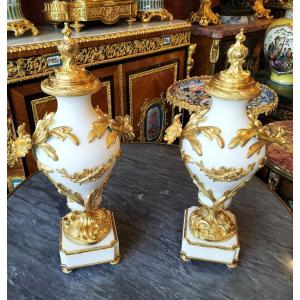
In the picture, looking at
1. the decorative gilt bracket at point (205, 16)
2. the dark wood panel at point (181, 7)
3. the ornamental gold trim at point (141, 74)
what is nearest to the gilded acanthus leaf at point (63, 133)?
the ornamental gold trim at point (141, 74)

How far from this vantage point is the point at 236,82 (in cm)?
47

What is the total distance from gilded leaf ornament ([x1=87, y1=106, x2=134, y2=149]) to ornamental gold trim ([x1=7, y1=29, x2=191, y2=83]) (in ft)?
1.81

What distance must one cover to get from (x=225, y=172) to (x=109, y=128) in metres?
0.20

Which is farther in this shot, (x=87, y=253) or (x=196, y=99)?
(x=196, y=99)

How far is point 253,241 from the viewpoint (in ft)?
2.16

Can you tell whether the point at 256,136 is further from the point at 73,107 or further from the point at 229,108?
the point at 73,107

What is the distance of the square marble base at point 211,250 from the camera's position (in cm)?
59

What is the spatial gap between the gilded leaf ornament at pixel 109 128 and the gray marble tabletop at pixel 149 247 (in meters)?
0.25

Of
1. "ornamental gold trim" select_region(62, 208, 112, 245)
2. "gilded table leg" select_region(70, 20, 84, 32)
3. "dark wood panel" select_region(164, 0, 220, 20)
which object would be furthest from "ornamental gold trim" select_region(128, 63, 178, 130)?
"ornamental gold trim" select_region(62, 208, 112, 245)

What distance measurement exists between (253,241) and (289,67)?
128cm

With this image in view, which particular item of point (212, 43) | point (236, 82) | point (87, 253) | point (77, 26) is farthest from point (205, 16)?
point (87, 253)

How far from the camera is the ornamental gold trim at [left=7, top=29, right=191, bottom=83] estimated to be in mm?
991

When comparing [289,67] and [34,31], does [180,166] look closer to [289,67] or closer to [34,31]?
[34,31]

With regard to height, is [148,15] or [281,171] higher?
[148,15]
